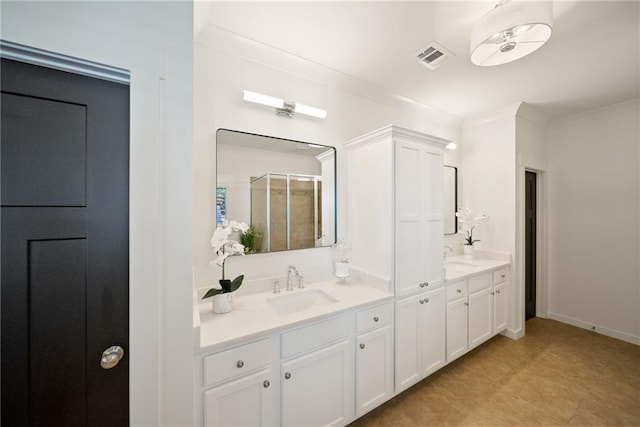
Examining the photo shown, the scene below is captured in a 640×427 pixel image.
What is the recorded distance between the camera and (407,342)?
186 centimetres

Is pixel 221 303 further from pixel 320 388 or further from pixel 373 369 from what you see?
pixel 373 369

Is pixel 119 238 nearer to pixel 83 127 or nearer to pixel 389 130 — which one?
pixel 83 127

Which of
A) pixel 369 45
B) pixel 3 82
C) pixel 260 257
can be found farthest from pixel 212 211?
pixel 369 45

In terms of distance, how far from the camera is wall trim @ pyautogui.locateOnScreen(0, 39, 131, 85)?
780 millimetres

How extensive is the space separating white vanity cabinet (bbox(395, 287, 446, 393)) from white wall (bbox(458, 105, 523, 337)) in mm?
1460

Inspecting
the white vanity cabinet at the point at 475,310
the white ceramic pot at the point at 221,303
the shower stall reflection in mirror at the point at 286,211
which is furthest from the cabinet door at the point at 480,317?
the white ceramic pot at the point at 221,303

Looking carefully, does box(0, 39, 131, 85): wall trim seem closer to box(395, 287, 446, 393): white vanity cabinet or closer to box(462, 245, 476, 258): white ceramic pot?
box(395, 287, 446, 393): white vanity cabinet

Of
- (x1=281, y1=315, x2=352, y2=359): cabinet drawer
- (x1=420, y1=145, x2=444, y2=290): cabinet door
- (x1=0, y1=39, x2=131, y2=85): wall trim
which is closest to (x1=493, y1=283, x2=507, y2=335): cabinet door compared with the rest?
(x1=420, y1=145, x2=444, y2=290): cabinet door

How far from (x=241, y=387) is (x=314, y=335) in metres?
0.46

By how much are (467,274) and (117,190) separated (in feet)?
9.05

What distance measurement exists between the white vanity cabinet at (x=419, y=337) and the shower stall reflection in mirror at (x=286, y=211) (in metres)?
0.92

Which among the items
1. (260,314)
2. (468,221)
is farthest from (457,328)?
(260,314)

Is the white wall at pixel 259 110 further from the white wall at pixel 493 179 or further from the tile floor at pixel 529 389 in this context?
the white wall at pixel 493 179

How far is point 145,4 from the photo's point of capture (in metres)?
0.91
